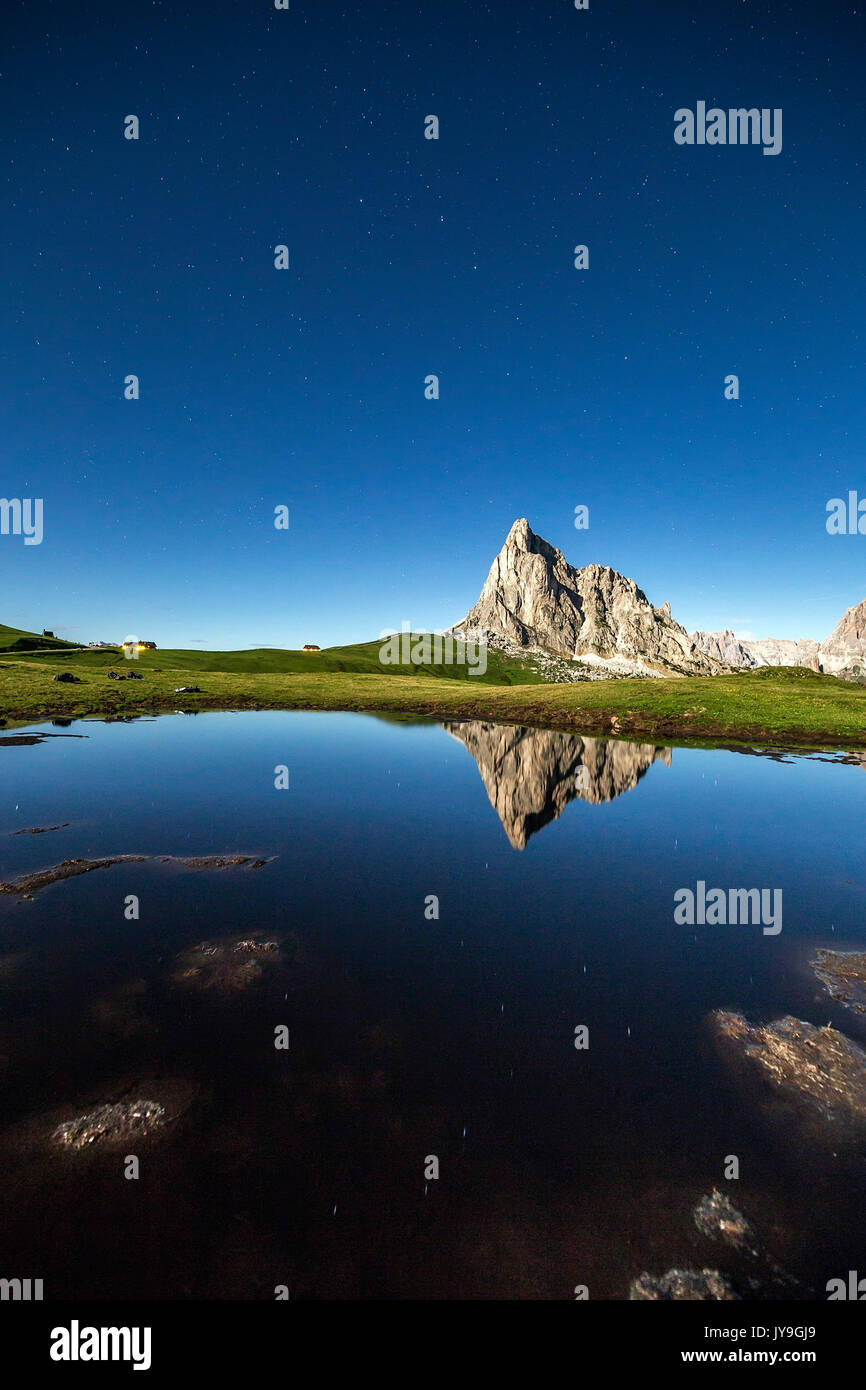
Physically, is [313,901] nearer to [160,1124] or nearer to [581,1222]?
[160,1124]

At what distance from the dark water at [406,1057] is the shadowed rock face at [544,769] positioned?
2.75 metres

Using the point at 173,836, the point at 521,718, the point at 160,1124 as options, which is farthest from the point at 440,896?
the point at 521,718

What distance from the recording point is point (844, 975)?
11781 millimetres

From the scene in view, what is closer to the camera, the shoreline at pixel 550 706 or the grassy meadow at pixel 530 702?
the shoreline at pixel 550 706

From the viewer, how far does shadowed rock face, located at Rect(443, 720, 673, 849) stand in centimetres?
2436

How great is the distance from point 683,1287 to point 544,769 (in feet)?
95.2

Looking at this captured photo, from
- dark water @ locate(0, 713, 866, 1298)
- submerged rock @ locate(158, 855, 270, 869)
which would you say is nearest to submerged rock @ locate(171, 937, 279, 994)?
dark water @ locate(0, 713, 866, 1298)

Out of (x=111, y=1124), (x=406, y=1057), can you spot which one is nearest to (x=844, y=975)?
(x=406, y=1057)

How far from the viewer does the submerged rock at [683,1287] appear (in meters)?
5.47

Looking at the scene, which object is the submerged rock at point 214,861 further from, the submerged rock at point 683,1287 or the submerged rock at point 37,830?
the submerged rock at point 683,1287

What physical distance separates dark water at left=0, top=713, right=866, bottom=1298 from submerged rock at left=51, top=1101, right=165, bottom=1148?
0.17 metres

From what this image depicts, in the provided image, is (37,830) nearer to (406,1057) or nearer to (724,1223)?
(406,1057)

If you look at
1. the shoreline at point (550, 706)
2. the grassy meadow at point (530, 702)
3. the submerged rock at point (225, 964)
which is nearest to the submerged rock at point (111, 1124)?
the submerged rock at point (225, 964)
